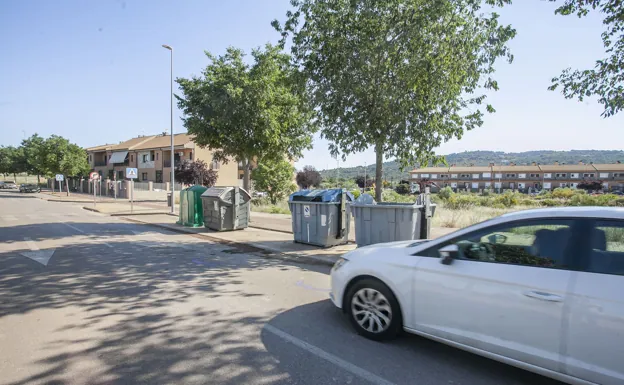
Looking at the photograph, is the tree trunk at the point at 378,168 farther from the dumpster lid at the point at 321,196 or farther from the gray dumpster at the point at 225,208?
the gray dumpster at the point at 225,208

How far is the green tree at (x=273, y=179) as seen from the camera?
27.9 metres

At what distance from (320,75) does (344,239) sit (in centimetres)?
432

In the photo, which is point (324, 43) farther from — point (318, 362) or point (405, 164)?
point (318, 362)

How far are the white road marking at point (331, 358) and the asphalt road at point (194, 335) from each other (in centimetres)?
1

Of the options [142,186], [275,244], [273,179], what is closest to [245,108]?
[275,244]

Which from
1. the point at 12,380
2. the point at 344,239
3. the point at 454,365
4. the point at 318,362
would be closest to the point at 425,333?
the point at 454,365

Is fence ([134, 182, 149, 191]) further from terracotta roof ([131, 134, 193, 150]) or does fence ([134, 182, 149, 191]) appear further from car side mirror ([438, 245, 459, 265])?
car side mirror ([438, 245, 459, 265])

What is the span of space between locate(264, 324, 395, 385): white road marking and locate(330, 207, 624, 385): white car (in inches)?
22.9

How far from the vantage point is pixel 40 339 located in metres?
3.81

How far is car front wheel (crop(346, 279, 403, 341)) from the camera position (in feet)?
12.2

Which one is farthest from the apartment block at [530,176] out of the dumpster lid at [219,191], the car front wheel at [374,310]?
the car front wheel at [374,310]

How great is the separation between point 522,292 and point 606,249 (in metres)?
0.71

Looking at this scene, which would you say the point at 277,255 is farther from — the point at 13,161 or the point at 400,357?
the point at 13,161

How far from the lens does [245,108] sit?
16.5 m
